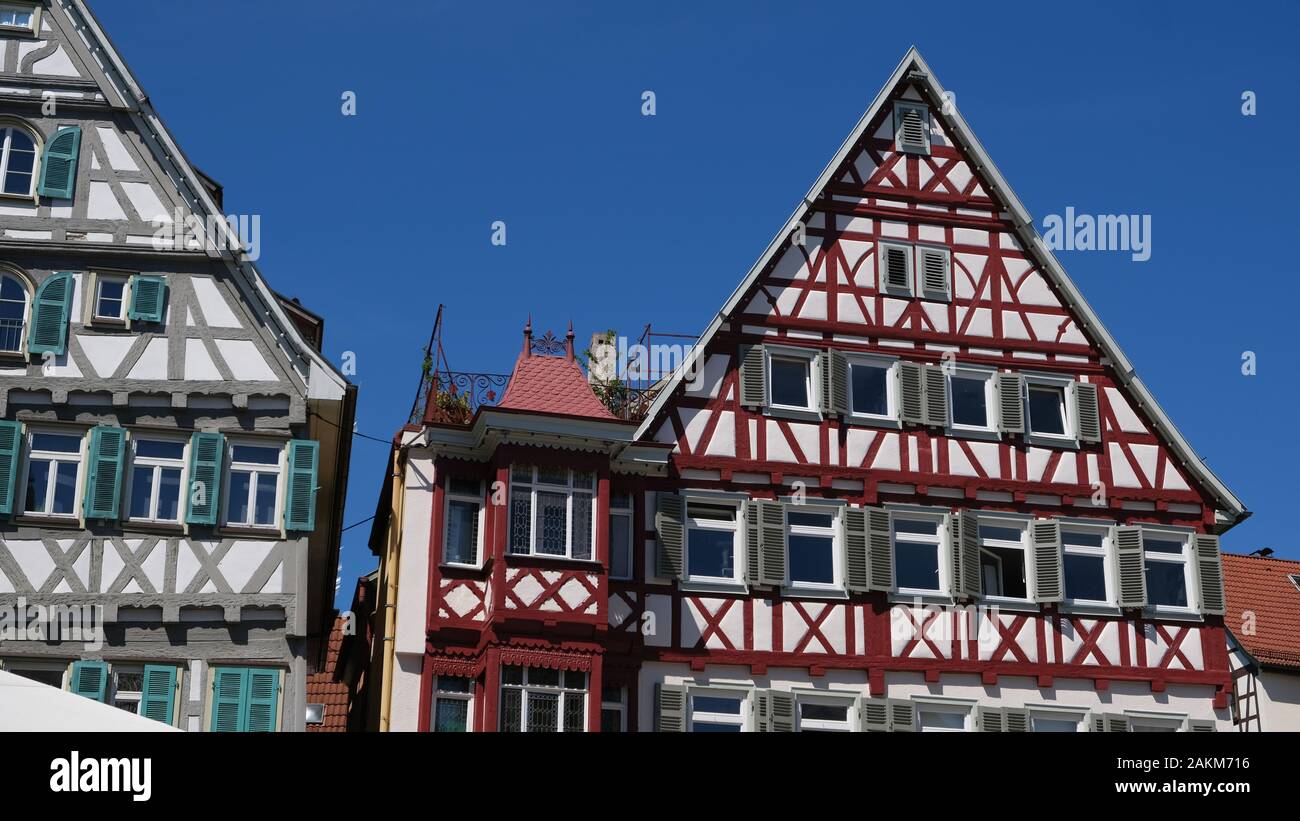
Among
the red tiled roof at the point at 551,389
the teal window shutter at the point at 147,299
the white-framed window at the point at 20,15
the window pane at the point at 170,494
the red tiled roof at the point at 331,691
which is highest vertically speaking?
the white-framed window at the point at 20,15

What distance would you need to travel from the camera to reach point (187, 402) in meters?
24.6

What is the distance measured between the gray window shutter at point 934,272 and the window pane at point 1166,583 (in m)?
5.17

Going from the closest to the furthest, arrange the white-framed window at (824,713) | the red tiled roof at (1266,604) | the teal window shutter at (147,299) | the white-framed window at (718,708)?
the teal window shutter at (147,299) < the white-framed window at (718,708) < the white-framed window at (824,713) < the red tiled roof at (1266,604)

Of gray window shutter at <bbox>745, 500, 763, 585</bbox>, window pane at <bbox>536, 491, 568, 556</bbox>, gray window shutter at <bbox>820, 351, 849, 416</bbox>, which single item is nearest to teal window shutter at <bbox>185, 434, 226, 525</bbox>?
window pane at <bbox>536, 491, 568, 556</bbox>

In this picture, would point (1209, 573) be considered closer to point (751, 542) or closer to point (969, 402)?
point (969, 402)

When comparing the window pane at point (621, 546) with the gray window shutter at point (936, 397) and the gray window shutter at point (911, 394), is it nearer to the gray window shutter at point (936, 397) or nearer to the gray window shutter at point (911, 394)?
the gray window shutter at point (911, 394)

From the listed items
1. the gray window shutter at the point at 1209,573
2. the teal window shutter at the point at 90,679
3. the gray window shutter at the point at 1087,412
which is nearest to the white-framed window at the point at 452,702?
the teal window shutter at the point at 90,679

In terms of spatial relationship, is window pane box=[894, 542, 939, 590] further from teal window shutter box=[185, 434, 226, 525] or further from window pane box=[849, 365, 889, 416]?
teal window shutter box=[185, 434, 226, 525]

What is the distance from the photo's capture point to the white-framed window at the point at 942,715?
2697cm

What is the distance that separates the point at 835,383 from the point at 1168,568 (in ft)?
19.3

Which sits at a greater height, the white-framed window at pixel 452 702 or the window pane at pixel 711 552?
the window pane at pixel 711 552

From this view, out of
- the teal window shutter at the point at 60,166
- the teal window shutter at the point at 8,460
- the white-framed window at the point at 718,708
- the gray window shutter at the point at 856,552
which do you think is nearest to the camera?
the teal window shutter at the point at 8,460

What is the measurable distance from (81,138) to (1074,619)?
15457 mm
